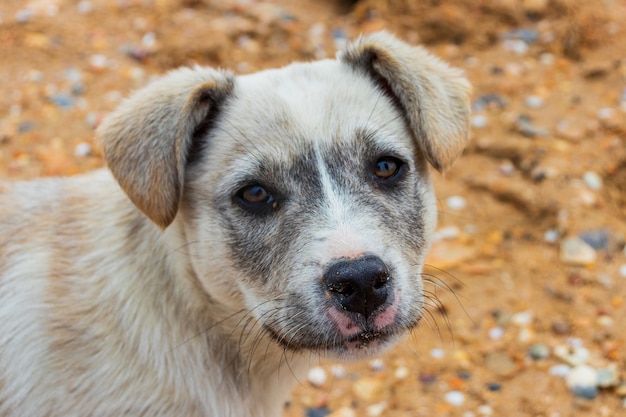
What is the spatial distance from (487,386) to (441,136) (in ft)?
6.66

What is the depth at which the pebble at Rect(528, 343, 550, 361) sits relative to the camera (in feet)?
16.5

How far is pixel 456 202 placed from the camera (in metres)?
6.28

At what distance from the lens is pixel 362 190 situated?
3389 millimetres

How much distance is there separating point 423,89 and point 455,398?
7.09ft

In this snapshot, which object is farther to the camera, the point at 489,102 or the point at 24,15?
the point at 24,15

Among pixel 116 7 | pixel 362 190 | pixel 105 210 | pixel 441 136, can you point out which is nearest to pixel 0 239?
pixel 105 210

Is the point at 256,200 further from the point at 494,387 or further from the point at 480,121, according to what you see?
the point at 480,121

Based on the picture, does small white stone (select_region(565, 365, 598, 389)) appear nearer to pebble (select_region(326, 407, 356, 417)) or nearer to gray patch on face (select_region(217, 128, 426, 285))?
pebble (select_region(326, 407, 356, 417))

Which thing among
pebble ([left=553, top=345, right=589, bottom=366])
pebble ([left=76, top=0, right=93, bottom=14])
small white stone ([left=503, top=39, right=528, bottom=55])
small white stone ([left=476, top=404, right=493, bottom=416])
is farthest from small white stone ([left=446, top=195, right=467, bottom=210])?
pebble ([left=76, top=0, right=93, bottom=14])

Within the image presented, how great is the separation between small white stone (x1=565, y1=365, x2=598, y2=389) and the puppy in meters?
1.81

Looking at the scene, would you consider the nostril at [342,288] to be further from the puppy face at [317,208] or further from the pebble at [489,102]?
the pebble at [489,102]

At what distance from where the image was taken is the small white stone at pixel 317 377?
5.01 meters

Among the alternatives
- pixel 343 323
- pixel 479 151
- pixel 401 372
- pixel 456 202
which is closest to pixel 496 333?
pixel 401 372

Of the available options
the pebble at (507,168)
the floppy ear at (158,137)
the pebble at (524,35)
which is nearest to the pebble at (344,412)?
the floppy ear at (158,137)
